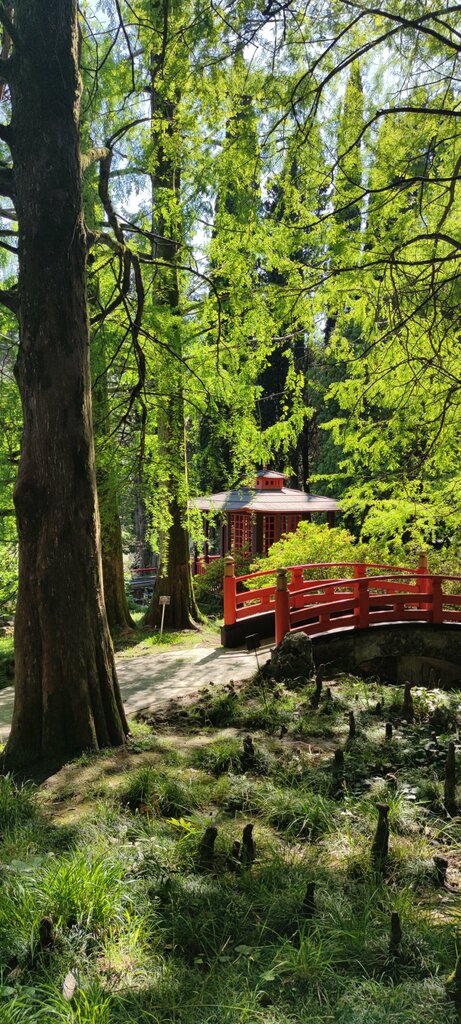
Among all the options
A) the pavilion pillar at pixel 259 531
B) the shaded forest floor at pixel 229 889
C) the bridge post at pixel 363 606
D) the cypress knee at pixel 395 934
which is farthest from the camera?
the pavilion pillar at pixel 259 531

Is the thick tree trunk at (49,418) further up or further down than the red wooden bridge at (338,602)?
further up

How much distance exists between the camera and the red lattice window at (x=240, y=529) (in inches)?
839

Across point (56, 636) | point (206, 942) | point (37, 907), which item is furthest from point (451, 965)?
point (56, 636)

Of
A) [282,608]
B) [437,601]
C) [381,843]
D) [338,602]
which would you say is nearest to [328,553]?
[437,601]

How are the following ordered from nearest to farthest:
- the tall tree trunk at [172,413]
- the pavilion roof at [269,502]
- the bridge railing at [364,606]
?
the tall tree trunk at [172,413], the bridge railing at [364,606], the pavilion roof at [269,502]

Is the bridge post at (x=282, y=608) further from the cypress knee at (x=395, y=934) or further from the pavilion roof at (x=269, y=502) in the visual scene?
the pavilion roof at (x=269, y=502)

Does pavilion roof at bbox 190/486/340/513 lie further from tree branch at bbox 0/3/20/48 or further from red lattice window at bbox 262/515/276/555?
tree branch at bbox 0/3/20/48

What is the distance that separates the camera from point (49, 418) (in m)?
4.66

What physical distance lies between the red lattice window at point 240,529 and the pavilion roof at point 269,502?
28.2 inches

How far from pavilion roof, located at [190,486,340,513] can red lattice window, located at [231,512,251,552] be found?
716mm

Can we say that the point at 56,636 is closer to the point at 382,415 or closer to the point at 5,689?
the point at 5,689

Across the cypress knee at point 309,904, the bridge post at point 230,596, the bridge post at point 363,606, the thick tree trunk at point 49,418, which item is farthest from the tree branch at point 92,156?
the bridge post at point 363,606

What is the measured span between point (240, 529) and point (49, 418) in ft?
56.7

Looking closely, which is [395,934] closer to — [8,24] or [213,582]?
[8,24]
